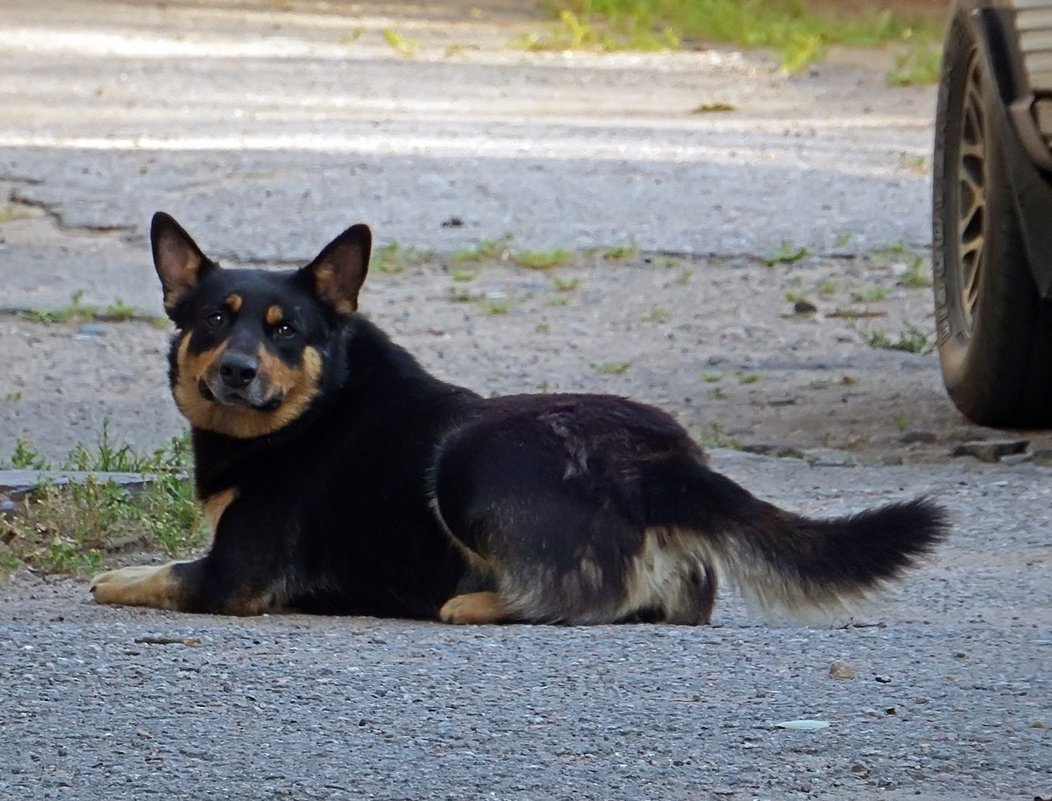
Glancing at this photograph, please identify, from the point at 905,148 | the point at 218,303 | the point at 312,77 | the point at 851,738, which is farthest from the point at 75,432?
the point at 312,77

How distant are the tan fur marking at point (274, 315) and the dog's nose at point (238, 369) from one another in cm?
13

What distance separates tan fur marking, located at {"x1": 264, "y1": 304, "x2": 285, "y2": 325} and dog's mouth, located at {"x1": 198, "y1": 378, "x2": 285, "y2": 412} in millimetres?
174

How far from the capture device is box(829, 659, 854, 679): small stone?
3.84 meters

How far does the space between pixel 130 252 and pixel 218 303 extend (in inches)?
205

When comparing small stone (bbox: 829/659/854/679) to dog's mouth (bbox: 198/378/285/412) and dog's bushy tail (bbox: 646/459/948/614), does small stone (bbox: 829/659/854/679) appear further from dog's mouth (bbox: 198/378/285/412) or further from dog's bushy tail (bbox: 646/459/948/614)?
dog's mouth (bbox: 198/378/285/412)

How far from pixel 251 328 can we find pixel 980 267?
270 centimetres

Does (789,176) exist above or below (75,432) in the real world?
above

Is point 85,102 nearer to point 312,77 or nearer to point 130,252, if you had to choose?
point 312,77

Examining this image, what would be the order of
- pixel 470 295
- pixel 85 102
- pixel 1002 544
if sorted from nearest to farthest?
pixel 1002 544 < pixel 470 295 < pixel 85 102

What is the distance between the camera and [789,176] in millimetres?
12008

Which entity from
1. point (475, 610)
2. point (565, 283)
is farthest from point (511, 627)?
point (565, 283)

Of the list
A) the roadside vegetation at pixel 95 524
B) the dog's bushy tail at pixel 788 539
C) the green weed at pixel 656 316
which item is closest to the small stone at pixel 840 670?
the dog's bushy tail at pixel 788 539

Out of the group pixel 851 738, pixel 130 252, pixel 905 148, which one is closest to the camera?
pixel 851 738

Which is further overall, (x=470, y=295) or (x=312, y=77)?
(x=312, y=77)
